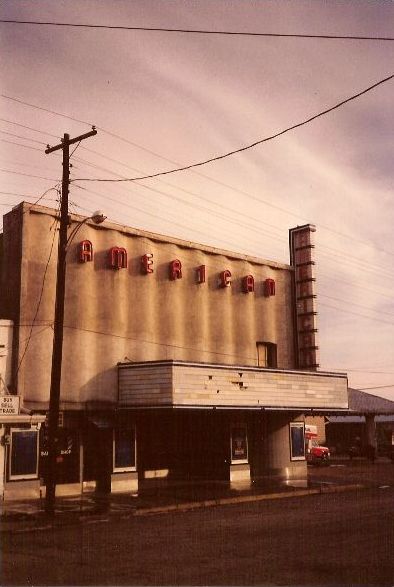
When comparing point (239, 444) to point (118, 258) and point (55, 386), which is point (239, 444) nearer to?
point (118, 258)

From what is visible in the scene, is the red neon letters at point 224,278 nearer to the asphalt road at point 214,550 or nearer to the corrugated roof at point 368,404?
the asphalt road at point 214,550

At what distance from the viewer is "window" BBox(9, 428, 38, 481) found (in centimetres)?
2402

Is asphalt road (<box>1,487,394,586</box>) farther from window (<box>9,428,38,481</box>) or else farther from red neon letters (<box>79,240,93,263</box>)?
red neon letters (<box>79,240,93,263</box>)

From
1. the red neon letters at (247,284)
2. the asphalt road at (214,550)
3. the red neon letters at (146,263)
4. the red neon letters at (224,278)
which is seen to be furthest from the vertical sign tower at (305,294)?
the asphalt road at (214,550)

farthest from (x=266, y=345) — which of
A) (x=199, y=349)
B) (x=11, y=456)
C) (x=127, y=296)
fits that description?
(x=11, y=456)

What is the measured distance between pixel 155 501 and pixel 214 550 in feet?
33.1

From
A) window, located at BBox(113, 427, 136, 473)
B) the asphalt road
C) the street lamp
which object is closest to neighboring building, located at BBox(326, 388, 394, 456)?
window, located at BBox(113, 427, 136, 473)

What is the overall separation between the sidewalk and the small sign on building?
313cm

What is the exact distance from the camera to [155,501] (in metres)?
23.4

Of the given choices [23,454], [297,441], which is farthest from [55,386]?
[297,441]

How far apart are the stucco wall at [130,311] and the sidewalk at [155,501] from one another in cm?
455

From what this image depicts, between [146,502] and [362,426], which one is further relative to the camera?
[362,426]

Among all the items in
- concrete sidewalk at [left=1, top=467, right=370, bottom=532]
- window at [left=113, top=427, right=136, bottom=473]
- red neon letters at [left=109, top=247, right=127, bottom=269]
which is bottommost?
concrete sidewalk at [left=1, top=467, right=370, bottom=532]

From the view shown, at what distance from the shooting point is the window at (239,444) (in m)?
32.4
